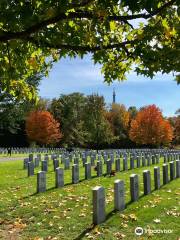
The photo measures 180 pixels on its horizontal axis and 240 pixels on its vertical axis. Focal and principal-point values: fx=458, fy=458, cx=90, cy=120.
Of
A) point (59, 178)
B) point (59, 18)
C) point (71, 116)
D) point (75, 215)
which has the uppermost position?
point (71, 116)

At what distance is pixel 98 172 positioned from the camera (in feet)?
71.6

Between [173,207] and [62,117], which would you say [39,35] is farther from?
[62,117]

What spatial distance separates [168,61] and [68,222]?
4.45 m

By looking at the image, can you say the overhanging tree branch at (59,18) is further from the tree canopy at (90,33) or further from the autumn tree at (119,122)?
the autumn tree at (119,122)

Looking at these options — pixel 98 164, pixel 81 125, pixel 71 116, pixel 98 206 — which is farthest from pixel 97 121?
pixel 98 206

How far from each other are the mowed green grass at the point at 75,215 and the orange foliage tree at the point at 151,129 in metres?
62.4

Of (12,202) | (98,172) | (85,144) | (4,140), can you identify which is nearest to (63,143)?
(85,144)

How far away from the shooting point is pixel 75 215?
1152 cm

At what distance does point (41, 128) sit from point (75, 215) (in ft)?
235

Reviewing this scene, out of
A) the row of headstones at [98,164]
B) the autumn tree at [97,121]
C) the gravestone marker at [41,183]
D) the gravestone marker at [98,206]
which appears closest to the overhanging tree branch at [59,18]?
the gravestone marker at [98,206]

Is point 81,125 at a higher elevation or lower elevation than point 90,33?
higher

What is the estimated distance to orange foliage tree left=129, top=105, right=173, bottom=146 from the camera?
78625 millimetres

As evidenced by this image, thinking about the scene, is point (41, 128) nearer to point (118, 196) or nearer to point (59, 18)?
point (118, 196)

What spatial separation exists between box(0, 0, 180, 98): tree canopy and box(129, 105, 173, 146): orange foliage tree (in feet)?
223
